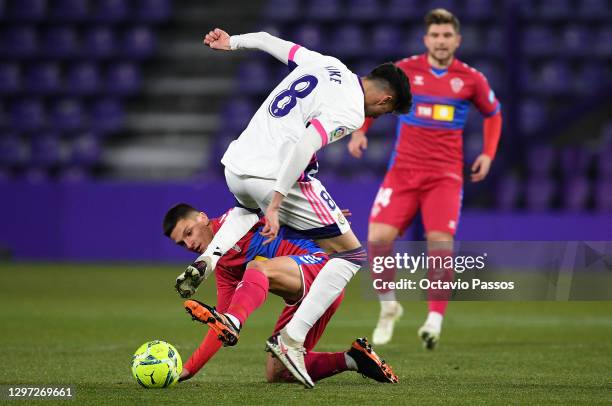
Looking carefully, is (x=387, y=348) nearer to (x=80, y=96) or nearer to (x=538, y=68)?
(x=538, y=68)

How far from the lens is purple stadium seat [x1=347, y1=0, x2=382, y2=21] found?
17.6m

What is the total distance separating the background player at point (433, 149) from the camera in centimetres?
809

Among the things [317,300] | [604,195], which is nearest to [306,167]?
[317,300]

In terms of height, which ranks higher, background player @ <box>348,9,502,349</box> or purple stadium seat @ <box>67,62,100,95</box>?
background player @ <box>348,9,502,349</box>

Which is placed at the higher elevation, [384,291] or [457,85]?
[457,85]

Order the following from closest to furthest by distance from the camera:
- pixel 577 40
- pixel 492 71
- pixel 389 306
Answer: pixel 389 306
pixel 577 40
pixel 492 71

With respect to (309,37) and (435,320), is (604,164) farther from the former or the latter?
(435,320)

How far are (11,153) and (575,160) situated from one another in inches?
334

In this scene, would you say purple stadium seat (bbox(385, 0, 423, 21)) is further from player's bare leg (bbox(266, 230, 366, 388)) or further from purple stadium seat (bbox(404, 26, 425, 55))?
player's bare leg (bbox(266, 230, 366, 388))

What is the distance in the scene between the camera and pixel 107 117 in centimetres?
1773

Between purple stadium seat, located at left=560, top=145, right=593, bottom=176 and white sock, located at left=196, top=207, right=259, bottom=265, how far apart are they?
964 centimetres

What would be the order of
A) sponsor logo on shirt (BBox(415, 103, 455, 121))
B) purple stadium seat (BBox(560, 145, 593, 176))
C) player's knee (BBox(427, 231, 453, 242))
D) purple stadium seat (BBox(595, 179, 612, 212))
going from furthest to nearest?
purple stadium seat (BBox(560, 145, 593, 176)), purple stadium seat (BBox(595, 179, 612, 212)), sponsor logo on shirt (BBox(415, 103, 455, 121)), player's knee (BBox(427, 231, 453, 242))

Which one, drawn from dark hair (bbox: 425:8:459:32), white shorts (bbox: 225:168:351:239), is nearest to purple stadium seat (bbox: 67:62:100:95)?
dark hair (bbox: 425:8:459:32)

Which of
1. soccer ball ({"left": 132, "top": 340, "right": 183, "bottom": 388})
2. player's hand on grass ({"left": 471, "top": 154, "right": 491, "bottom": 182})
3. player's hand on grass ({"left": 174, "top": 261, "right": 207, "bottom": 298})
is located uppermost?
player's hand on grass ({"left": 471, "top": 154, "right": 491, "bottom": 182})
